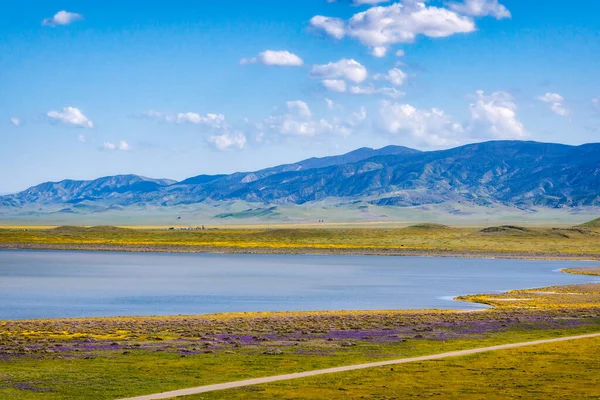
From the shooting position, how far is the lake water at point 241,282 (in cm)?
5462

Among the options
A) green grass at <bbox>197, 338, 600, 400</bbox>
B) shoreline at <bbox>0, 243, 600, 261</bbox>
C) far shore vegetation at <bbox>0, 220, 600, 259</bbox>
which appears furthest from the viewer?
far shore vegetation at <bbox>0, 220, 600, 259</bbox>

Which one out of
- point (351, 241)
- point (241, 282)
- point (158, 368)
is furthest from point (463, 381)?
point (351, 241)

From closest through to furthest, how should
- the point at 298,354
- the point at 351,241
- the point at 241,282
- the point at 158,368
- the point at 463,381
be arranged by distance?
the point at 463,381, the point at 158,368, the point at 298,354, the point at 241,282, the point at 351,241

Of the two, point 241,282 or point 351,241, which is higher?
point 351,241

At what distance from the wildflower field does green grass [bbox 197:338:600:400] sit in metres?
0.03

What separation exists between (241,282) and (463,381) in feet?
169

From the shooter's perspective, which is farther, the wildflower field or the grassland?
the grassland

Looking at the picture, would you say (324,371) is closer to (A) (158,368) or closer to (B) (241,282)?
(A) (158,368)

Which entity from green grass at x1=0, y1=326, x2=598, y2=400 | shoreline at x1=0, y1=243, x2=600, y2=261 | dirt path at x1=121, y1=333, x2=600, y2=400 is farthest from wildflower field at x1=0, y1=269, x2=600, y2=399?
shoreline at x1=0, y1=243, x2=600, y2=261

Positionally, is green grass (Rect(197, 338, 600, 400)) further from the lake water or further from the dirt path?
the lake water

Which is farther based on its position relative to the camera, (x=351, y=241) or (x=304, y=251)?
(x=351, y=241)

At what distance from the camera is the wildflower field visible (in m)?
23.3

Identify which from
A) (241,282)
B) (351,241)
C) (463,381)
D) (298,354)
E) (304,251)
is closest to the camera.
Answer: (463,381)

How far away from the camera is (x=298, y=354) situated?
30141 mm
